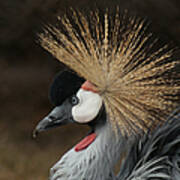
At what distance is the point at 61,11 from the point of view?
7.72ft

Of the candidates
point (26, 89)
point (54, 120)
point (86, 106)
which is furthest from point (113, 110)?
point (26, 89)

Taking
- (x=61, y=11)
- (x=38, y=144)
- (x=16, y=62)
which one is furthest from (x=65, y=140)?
(x=61, y=11)

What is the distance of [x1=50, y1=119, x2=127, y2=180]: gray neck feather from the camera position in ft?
4.71

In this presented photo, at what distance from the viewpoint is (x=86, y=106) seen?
1433mm

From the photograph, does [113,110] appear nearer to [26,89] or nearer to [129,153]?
[129,153]

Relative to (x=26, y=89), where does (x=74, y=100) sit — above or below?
below

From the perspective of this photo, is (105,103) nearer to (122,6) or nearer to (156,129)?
(156,129)

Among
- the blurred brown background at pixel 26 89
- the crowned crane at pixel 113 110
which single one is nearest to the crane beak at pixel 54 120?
the crowned crane at pixel 113 110

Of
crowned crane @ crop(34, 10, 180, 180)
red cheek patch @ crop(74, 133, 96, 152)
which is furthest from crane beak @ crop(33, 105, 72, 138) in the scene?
red cheek patch @ crop(74, 133, 96, 152)

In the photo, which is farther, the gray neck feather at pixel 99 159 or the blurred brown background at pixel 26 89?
the blurred brown background at pixel 26 89

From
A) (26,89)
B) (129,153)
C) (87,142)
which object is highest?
(26,89)

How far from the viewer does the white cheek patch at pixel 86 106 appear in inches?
56.1

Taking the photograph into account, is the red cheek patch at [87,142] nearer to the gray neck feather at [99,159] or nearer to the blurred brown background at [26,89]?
the gray neck feather at [99,159]

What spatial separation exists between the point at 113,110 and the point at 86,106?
9 cm
